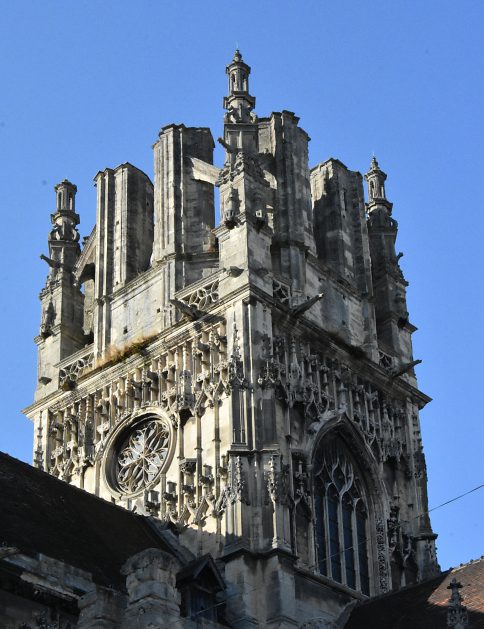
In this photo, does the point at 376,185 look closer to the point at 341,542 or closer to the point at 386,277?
the point at 386,277

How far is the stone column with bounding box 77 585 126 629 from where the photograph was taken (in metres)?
21.4

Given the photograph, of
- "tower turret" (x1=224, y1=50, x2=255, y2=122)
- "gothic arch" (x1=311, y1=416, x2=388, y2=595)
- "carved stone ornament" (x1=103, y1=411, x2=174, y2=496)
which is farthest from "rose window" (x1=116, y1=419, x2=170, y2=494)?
"tower turret" (x1=224, y1=50, x2=255, y2=122)

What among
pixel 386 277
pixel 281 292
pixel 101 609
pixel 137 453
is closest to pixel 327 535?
pixel 137 453

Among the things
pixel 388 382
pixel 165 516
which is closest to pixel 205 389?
pixel 165 516

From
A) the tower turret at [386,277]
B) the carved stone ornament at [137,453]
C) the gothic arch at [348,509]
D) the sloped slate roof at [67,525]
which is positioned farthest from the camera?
the tower turret at [386,277]

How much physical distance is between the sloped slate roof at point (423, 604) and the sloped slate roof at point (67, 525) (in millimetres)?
4301

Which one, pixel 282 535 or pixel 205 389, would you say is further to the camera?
pixel 205 389

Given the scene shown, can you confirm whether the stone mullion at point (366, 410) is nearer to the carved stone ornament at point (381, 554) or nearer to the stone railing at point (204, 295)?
the carved stone ornament at point (381, 554)

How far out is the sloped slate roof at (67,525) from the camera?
85.3ft

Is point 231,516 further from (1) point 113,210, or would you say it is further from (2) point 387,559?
(1) point 113,210

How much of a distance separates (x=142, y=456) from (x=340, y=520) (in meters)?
4.50

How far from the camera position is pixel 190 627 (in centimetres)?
2572

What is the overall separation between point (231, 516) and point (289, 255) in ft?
23.6

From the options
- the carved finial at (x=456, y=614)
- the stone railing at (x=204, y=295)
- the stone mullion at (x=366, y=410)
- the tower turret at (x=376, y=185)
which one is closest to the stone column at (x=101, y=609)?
the carved finial at (x=456, y=614)
